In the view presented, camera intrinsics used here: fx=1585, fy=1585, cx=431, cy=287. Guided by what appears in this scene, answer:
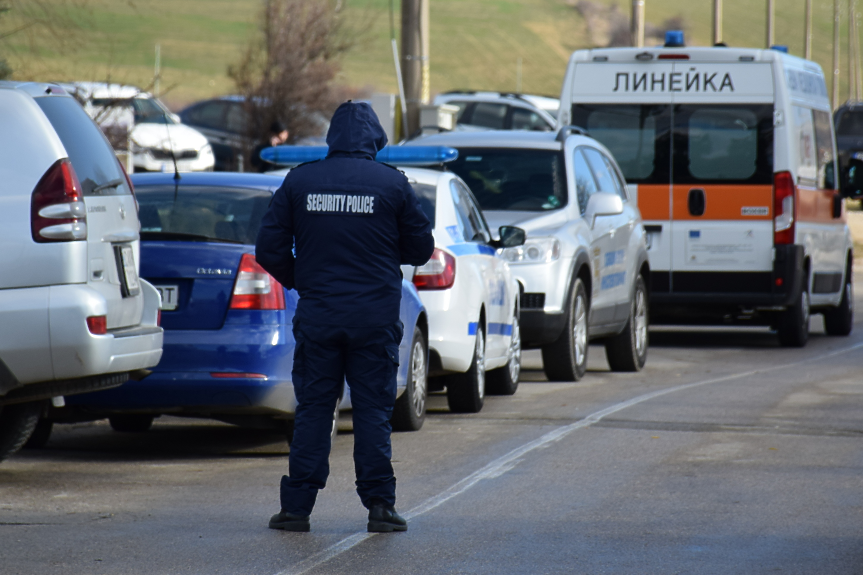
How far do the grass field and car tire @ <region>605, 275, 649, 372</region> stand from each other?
57.1 meters

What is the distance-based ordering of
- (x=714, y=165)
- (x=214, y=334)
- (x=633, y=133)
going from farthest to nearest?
(x=633, y=133) < (x=714, y=165) < (x=214, y=334)

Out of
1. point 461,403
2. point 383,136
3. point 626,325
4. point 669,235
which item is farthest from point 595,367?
point 383,136

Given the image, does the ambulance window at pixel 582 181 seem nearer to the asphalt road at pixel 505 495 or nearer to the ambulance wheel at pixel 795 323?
the asphalt road at pixel 505 495

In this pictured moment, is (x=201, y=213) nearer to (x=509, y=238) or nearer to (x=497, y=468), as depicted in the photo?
(x=497, y=468)

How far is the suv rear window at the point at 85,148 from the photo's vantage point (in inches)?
277

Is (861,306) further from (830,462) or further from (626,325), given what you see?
(830,462)

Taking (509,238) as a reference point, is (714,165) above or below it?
above

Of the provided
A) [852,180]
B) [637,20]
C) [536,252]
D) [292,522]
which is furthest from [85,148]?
[637,20]

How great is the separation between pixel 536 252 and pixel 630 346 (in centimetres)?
193

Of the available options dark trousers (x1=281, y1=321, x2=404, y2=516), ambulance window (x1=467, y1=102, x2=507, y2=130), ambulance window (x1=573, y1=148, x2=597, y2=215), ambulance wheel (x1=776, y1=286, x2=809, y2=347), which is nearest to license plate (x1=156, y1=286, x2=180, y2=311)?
dark trousers (x1=281, y1=321, x2=404, y2=516)

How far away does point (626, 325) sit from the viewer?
13.3m

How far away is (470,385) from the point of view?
10.2 m

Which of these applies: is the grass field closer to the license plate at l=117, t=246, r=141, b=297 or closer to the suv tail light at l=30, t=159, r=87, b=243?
the license plate at l=117, t=246, r=141, b=297

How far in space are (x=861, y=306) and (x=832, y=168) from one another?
5.33 meters
